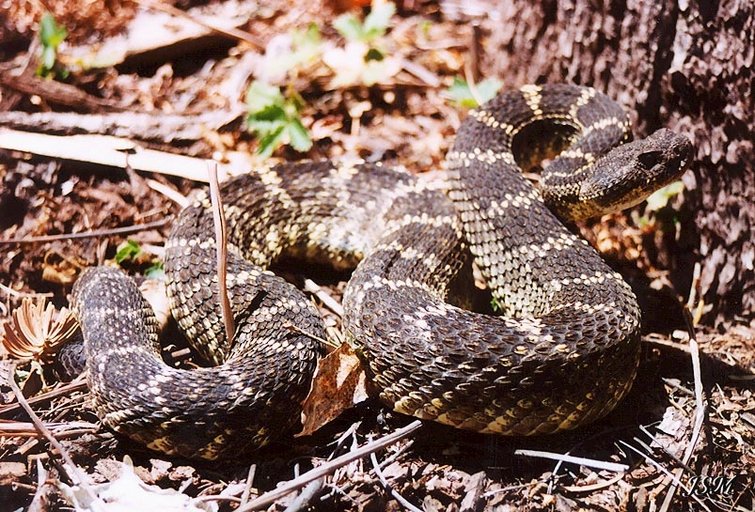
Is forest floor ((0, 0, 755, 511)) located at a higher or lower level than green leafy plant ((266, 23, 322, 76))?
lower

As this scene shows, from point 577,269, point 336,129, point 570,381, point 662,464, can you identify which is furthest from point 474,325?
point 336,129

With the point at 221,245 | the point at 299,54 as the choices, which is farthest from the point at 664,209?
the point at 299,54

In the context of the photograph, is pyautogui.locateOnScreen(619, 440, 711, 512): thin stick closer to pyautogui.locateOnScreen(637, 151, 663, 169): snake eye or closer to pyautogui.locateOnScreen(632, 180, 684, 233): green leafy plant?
pyautogui.locateOnScreen(637, 151, 663, 169): snake eye

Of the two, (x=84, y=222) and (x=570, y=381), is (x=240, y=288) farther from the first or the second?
(x=570, y=381)

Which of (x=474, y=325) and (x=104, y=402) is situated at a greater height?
(x=474, y=325)

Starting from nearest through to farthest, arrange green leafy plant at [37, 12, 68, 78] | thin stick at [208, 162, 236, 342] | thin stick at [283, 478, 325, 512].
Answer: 1. thin stick at [283, 478, 325, 512]
2. thin stick at [208, 162, 236, 342]
3. green leafy plant at [37, 12, 68, 78]

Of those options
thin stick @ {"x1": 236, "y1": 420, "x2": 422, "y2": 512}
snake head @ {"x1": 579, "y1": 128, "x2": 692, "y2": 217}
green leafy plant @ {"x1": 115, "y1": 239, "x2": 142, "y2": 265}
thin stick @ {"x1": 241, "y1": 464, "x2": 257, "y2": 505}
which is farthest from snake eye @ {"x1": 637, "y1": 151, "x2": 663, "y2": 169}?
green leafy plant @ {"x1": 115, "y1": 239, "x2": 142, "y2": 265}
